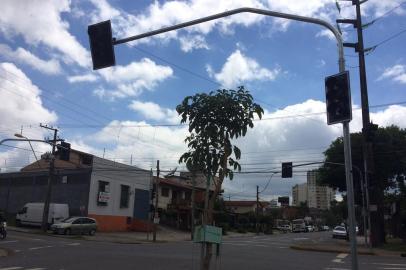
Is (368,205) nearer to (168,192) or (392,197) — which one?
(392,197)

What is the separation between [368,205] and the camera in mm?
31938

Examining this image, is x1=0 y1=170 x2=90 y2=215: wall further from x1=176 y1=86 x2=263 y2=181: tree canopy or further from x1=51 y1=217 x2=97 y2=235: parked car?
x1=176 y1=86 x2=263 y2=181: tree canopy

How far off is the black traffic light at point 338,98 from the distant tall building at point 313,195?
165506 mm

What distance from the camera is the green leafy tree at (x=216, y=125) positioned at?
9.04 m

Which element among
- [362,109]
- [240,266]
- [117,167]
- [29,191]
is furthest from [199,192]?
[240,266]

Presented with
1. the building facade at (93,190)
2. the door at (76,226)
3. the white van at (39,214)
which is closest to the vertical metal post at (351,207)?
the door at (76,226)

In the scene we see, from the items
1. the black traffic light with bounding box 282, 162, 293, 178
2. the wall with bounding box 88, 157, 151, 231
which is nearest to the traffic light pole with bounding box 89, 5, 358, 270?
the black traffic light with bounding box 282, 162, 293, 178

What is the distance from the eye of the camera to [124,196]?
5562 centimetres

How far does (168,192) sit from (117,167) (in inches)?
528

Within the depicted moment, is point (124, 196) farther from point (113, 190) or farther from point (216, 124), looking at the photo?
point (216, 124)

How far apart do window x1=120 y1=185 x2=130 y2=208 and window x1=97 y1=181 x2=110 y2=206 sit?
2.98 metres

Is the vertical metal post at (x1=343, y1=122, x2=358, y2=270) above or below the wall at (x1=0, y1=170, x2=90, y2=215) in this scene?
below

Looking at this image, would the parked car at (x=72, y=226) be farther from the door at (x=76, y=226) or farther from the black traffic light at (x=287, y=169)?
the black traffic light at (x=287, y=169)

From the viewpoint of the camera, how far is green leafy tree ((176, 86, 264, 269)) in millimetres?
9039
